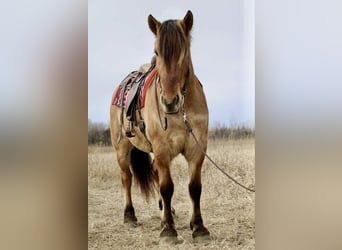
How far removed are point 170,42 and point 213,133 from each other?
0.41 metres

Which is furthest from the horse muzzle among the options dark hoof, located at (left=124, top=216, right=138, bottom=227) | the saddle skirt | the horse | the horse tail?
dark hoof, located at (left=124, top=216, right=138, bottom=227)

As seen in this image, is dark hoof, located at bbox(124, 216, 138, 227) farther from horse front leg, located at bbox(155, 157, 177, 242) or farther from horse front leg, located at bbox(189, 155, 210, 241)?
horse front leg, located at bbox(189, 155, 210, 241)

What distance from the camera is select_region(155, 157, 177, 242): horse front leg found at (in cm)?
171

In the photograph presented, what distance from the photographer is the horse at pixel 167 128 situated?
1.67 metres

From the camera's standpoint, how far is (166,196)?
5.63ft

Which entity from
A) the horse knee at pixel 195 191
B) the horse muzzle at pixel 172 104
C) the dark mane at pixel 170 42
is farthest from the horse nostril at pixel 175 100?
the horse knee at pixel 195 191

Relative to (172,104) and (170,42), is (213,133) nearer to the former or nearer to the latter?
(172,104)

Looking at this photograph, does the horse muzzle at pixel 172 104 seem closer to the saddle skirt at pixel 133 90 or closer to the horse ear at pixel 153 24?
the saddle skirt at pixel 133 90

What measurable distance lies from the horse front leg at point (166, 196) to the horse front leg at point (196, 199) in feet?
0.27

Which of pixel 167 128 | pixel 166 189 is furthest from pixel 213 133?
pixel 166 189
